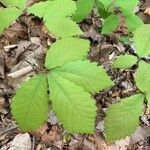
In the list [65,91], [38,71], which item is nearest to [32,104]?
[65,91]

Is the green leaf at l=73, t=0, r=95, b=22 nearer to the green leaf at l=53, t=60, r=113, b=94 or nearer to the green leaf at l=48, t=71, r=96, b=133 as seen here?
the green leaf at l=53, t=60, r=113, b=94

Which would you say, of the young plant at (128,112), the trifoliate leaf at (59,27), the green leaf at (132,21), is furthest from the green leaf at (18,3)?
the green leaf at (132,21)

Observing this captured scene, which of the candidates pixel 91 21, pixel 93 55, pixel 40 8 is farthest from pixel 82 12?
pixel 91 21

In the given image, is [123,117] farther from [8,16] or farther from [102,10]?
[102,10]

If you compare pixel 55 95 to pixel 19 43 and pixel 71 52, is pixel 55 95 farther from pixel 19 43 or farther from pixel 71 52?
pixel 19 43

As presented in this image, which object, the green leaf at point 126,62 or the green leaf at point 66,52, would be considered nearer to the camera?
the green leaf at point 66,52

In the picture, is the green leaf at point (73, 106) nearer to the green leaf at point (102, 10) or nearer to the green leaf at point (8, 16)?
the green leaf at point (8, 16)

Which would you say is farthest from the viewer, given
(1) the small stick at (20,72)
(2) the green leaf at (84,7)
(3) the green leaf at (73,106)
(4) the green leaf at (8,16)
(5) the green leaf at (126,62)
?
(1) the small stick at (20,72)

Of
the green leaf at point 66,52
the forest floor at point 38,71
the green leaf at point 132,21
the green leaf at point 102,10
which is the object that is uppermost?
the green leaf at point 66,52

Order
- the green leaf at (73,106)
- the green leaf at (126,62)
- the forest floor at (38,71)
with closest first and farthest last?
the green leaf at (73,106), the green leaf at (126,62), the forest floor at (38,71)
